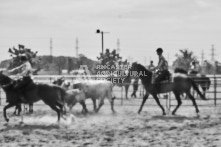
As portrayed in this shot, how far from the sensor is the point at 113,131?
8258mm

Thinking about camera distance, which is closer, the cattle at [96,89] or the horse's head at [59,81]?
the cattle at [96,89]

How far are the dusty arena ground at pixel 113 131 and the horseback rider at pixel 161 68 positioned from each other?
125 centimetres

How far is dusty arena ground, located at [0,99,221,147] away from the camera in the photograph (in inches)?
277

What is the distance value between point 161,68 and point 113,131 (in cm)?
373

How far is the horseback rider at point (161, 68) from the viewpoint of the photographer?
11234mm

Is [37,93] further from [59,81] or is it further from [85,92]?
[59,81]

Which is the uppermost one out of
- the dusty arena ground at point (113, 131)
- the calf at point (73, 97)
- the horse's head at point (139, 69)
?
the horse's head at point (139, 69)

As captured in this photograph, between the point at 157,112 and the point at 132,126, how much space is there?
11.8 ft

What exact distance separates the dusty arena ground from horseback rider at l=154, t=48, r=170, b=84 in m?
1.25

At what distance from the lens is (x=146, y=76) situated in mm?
11641

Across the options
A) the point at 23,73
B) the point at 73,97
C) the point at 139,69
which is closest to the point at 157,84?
the point at 139,69

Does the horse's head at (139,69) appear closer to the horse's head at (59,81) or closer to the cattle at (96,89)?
the cattle at (96,89)

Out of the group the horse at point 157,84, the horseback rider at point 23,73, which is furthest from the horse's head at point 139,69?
the horseback rider at point 23,73

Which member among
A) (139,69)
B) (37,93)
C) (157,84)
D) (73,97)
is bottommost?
(73,97)
